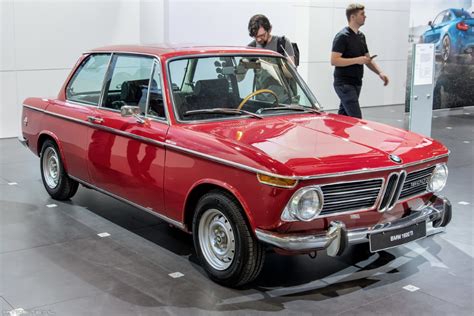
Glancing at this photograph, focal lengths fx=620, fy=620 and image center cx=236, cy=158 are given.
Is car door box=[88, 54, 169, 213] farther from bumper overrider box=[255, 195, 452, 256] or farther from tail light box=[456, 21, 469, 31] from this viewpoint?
tail light box=[456, 21, 469, 31]

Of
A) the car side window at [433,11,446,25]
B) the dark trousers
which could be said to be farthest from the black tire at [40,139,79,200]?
the car side window at [433,11,446,25]

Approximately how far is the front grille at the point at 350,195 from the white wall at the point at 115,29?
6486 mm

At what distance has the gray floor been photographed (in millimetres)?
4141

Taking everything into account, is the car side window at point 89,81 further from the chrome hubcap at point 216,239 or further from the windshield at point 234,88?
the chrome hubcap at point 216,239

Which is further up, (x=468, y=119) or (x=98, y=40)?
(x=98, y=40)

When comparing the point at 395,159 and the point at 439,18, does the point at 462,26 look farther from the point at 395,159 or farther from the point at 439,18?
the point at 395,159

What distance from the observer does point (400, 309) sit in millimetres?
4109

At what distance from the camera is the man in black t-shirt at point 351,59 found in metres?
7.47

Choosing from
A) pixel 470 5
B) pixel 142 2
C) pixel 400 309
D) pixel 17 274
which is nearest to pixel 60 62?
pixel 142 2

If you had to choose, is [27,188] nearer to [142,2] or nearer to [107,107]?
[107,107]

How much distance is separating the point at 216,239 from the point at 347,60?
3781 mm

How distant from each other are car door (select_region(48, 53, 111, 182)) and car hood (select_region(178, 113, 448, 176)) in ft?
5.30

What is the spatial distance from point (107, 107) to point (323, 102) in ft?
29.4

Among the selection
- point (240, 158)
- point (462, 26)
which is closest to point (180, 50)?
point (240, 158)
